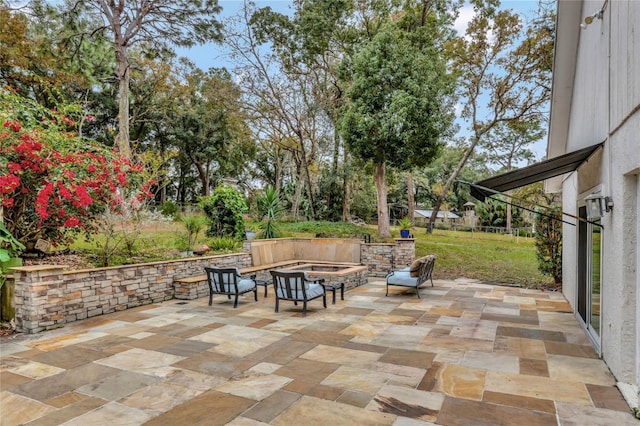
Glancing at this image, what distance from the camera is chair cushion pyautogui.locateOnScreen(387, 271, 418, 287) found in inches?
326

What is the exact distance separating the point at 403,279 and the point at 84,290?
6.13m

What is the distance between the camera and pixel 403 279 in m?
8.38

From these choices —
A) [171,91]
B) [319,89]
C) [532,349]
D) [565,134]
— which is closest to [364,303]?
[532,349]

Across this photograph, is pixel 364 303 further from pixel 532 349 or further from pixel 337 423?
pixel 337 423

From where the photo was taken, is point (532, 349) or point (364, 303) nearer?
point (532, 349)

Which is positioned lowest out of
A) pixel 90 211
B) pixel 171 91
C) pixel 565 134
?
pixel 90 211

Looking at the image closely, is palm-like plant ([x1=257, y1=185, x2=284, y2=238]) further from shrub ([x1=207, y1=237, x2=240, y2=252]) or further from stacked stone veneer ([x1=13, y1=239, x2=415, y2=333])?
stacked stone veneer ([x1=13, y1=239, x2=415, y2=333])

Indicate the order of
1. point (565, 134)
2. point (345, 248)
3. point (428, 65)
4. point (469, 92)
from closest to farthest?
point (565, 134) → point (345, 248) → point (428, 65) → point (469, 92)

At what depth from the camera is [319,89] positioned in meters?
17.3

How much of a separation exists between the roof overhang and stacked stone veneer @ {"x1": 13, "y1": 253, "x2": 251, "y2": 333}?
609 centimetres

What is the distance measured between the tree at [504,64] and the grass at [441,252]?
5.57 m

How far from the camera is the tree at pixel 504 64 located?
46.3 feet

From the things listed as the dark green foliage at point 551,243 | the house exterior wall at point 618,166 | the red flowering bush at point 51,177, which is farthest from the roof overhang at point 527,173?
the red flowering bush at point 51,177

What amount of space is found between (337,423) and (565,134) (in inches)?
287
